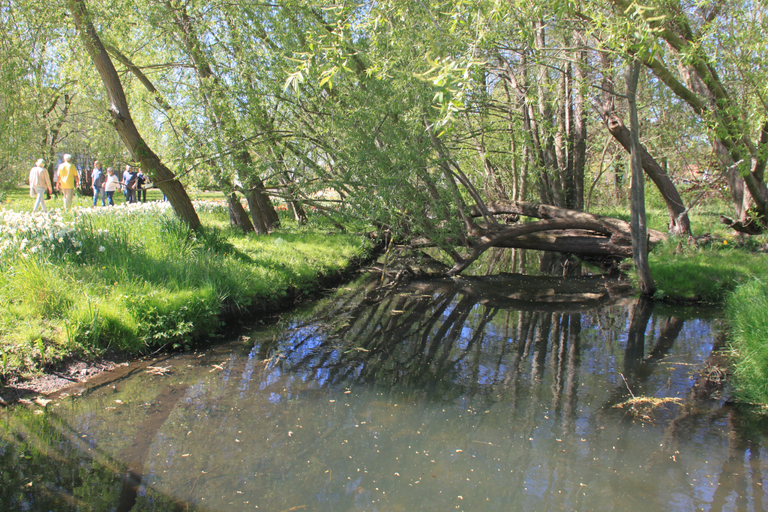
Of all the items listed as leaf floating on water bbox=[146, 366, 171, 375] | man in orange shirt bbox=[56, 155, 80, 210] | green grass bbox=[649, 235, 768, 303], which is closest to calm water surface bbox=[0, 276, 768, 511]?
leaf floating on water bbox=[146, 366, 171, 375]

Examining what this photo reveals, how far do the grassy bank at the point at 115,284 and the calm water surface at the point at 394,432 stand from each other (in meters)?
0.54

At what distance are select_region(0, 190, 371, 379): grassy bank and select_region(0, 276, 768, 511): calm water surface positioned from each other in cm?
54

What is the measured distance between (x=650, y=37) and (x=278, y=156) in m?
6.87

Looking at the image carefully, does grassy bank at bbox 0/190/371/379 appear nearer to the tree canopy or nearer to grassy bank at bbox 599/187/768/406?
the tree canopy

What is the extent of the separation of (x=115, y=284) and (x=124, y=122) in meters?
2.98

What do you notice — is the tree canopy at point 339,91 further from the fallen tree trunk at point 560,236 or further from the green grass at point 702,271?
the green grass at point 702,271

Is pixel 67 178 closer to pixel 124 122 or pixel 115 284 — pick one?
pixel 124 122

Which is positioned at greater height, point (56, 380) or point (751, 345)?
point (751, 345)

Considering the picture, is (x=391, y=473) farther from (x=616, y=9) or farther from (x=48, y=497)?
(x=616, y=9)

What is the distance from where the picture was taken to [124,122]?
7828 millimetres

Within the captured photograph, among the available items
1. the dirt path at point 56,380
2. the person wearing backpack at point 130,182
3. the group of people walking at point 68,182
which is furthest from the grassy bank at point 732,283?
the person wearing backpack at point 130,182

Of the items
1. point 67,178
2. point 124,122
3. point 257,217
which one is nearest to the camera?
point 124,122

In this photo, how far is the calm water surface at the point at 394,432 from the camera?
11.8ft

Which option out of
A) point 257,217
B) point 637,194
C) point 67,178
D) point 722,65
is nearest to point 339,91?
point 257,217
